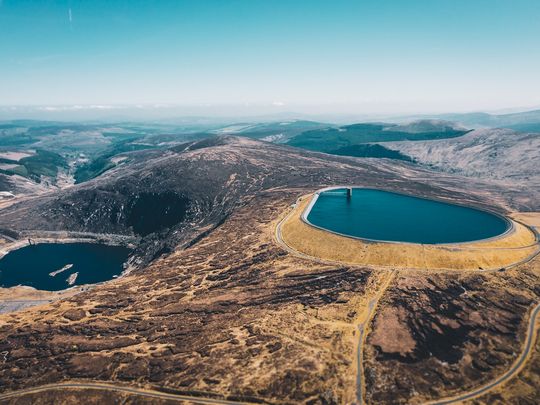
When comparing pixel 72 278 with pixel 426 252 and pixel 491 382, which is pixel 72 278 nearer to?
pixel 426 252

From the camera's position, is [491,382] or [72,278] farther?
[72,278]

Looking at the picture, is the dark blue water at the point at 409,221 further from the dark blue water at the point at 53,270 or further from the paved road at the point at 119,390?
the dark blue water at the point at 53,270

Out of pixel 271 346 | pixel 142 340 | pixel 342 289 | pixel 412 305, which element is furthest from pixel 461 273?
pixel 142 340

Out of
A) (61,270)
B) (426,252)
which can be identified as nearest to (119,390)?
(426,252)

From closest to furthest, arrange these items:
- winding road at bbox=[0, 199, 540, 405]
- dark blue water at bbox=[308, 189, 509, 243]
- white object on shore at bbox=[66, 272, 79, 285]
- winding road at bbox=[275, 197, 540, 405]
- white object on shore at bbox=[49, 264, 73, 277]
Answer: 1. winding road at bbox=[275, 197, 540, 405]
2. winding road at bbox=[0, 199, 540, 405]
3. dark blue water at bbox=[308, 189, 509, 243]
4. white object on shore at bbox=[66, 272, 79, 285]
5. white object on shore at bbox=[49, 264, 73, 277]

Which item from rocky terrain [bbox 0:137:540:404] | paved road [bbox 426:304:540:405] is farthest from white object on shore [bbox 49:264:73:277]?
paved road [bbox 426:304:540:405]

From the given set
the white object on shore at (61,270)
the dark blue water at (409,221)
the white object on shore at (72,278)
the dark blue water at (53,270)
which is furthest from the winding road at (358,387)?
the white object on shore at (61,270)

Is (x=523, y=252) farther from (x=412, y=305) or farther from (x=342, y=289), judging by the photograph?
(x=342, y=289)

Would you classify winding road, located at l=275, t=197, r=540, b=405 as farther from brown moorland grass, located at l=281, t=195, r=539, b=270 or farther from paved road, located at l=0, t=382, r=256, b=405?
paved road, located at l=0, t=382, r=256, b=405

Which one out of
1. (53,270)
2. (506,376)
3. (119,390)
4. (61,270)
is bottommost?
(53,270)
